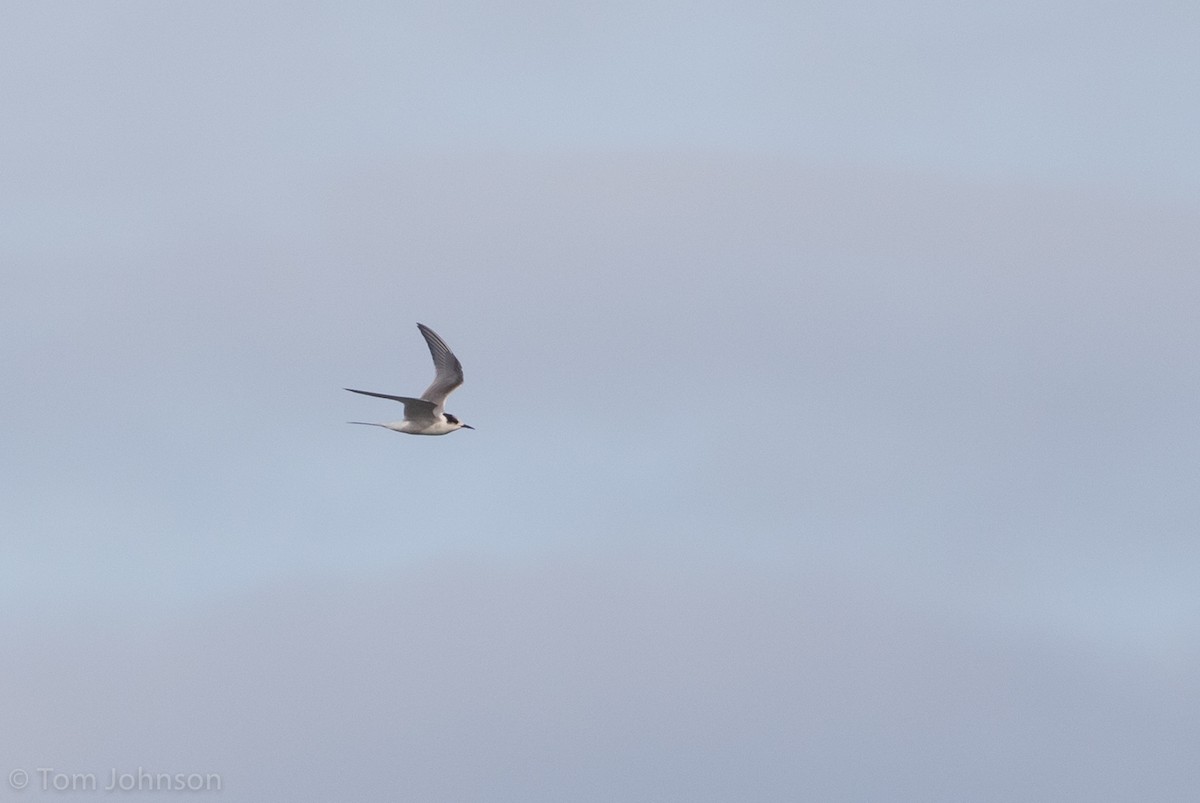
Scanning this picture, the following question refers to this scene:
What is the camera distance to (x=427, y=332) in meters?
58.6

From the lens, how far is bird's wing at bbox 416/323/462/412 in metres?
57.5

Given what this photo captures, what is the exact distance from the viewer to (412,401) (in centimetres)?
5353

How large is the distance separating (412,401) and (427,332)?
5.46 meters

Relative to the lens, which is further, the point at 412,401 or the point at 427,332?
the point at 427,332

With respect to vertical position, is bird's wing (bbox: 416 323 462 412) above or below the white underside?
above

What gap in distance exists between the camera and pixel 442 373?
57938mm

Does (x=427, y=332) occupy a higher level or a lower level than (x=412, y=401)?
higher

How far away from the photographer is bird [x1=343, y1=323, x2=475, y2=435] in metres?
56.8

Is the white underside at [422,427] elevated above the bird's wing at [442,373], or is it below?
below

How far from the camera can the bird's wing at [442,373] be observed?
189 feet

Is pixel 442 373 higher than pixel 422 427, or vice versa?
pixel 442 373

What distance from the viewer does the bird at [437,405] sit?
5675 cm

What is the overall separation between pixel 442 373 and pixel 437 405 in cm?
135
